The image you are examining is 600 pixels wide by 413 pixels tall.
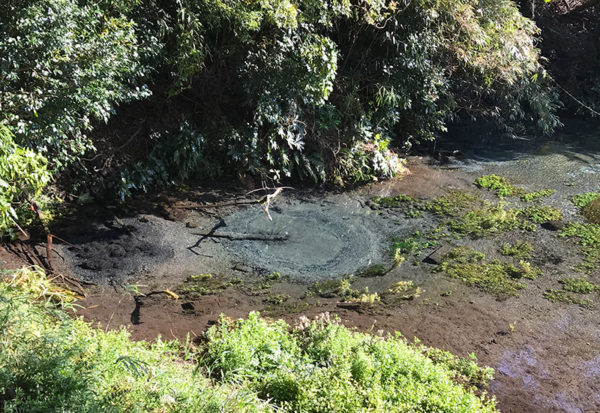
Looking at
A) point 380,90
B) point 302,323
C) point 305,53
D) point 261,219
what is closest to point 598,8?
point 380,90

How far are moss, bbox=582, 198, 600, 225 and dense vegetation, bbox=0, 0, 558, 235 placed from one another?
300 centimetres

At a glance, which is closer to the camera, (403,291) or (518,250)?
(403,291)

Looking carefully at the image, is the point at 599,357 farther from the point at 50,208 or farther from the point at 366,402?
the point at 50,208

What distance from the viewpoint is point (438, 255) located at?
6.50m

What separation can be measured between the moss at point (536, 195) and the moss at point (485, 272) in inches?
88.7

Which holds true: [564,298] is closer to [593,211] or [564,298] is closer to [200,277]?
[593,211]

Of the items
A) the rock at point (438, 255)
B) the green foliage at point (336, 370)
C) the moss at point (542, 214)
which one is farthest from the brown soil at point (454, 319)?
the moss at point (542, 214)

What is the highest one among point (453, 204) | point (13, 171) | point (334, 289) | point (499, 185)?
point (13, 171)

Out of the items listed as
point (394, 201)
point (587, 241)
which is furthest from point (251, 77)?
point (587, 241)

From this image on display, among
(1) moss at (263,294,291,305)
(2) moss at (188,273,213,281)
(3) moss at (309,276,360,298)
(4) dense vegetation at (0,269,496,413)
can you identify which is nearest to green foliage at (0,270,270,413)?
(4) dense vegetation at (0,269,496,413)

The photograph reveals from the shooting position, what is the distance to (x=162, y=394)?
3078 mm

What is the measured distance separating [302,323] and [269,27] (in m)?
4.64

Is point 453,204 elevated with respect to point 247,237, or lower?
elevated

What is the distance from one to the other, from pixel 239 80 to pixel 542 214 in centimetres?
488
